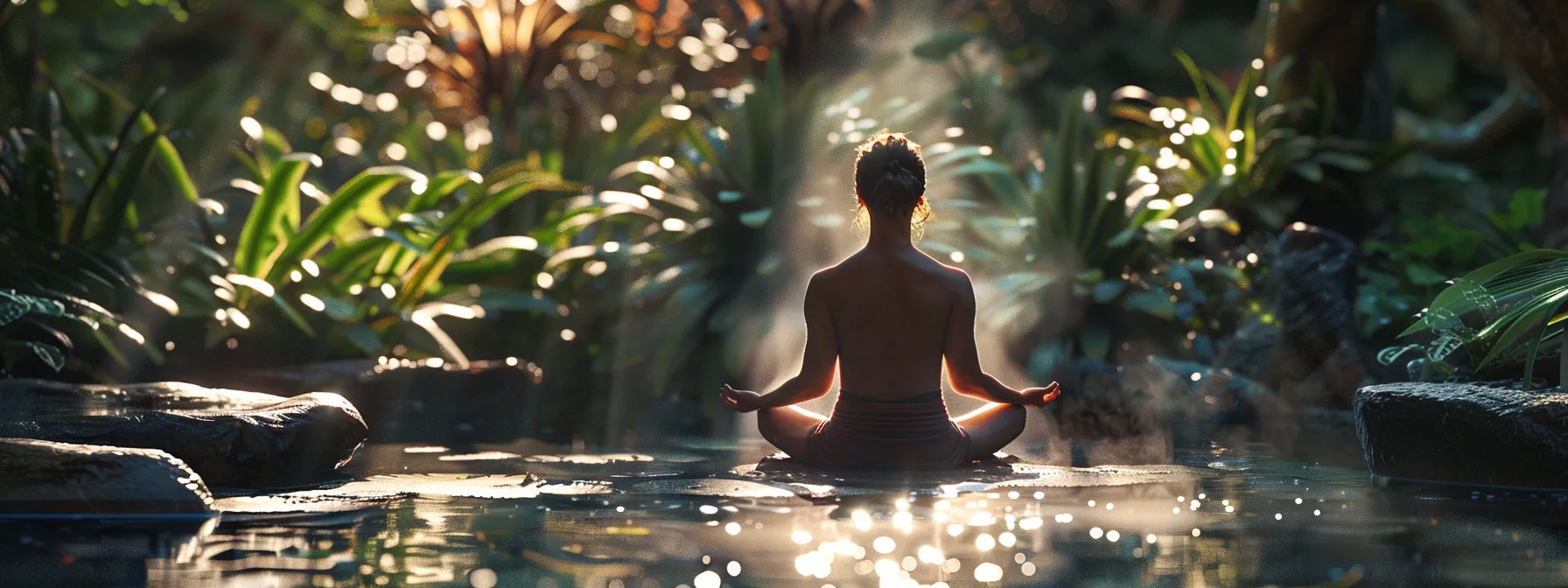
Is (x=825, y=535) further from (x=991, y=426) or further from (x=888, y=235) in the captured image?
(x=991, y=426)

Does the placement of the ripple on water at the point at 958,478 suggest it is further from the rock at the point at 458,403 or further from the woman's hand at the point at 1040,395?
the rock at the point at 458,403

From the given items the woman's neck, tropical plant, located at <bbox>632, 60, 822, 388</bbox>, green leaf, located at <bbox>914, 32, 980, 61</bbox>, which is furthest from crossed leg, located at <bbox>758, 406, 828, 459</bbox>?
green leaf, located at <bbox>914, 32, 980, 61</bbox>

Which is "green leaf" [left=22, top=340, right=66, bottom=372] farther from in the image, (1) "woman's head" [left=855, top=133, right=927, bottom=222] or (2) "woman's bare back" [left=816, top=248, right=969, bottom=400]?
(1) "woman's head" [left=855, top=133, right=927, bottom=222]

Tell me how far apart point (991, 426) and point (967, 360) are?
34 cm

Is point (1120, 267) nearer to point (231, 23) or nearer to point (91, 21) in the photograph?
point (91, 21)

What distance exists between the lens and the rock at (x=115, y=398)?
6.15 metres

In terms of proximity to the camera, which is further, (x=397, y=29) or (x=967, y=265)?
(x=397, y=29)

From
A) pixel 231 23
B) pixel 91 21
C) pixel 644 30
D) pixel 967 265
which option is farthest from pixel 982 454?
pixel 231 23

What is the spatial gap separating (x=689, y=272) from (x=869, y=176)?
16.7 feet

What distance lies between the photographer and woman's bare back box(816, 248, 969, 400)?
198 inches

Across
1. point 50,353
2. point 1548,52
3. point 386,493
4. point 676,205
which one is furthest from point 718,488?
point 1548,52

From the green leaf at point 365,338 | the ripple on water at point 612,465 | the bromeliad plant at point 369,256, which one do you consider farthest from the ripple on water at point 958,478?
the bromeliad plant at point 369,256

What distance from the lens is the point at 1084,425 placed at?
300 inches

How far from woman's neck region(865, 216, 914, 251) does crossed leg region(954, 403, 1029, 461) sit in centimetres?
66
